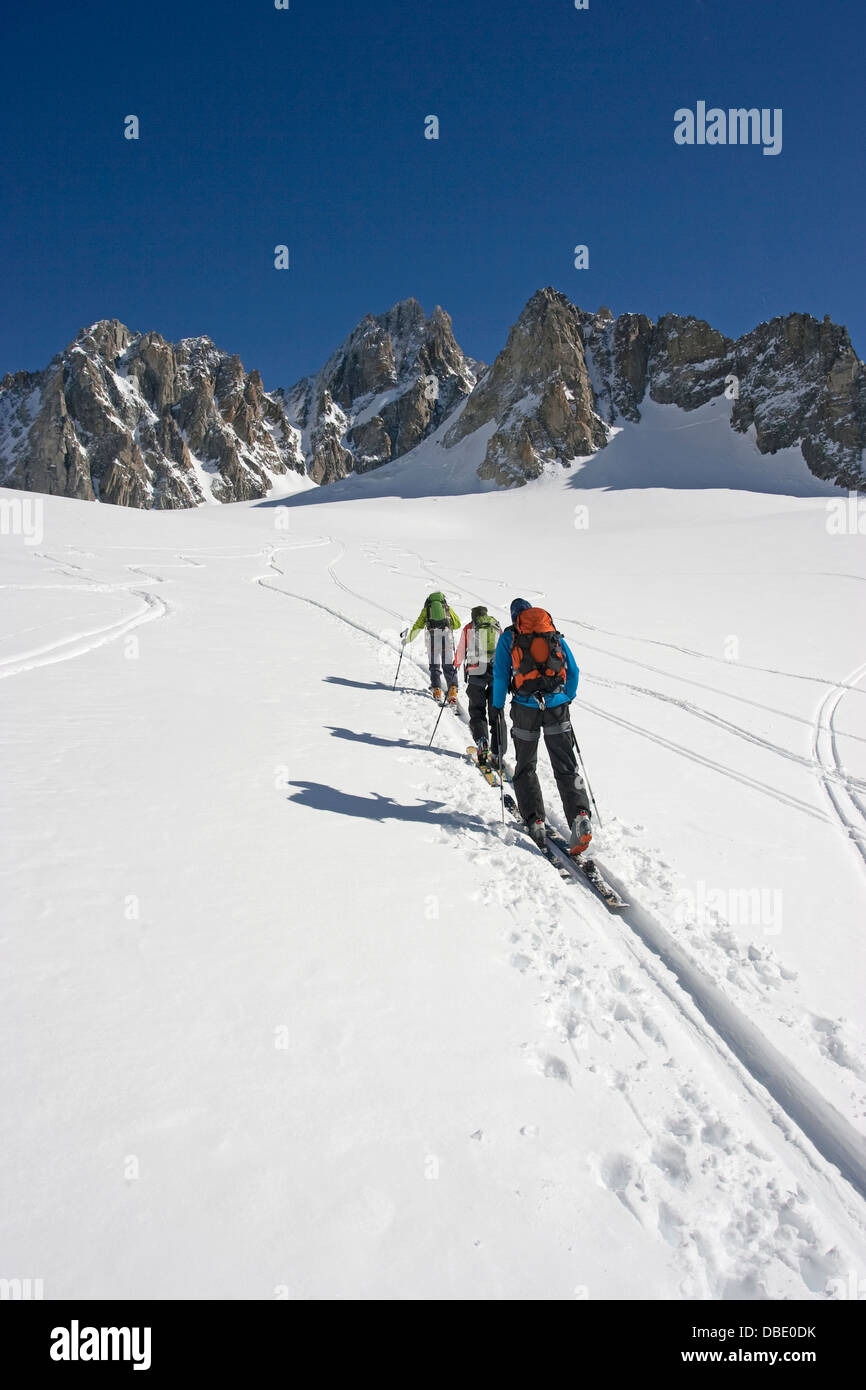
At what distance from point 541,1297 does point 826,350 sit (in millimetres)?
96557

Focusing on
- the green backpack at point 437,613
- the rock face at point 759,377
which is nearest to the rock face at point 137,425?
the rock face at point 759,377

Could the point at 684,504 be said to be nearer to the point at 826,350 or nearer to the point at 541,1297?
the point at 826,350

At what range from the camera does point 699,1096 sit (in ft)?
10.1

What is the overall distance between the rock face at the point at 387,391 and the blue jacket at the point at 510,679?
14642 centimetres

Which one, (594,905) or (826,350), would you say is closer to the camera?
(594,905)

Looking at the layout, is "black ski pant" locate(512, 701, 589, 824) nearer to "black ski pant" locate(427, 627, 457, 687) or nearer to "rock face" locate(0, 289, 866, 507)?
"black ski pant" locate(427, 627, 457, 687)

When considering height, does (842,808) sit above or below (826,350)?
below

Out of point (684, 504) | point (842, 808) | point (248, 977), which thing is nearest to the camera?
point (248, 977)

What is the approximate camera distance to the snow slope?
2268mm

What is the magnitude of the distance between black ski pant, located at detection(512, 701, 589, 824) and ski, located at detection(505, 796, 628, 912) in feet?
0.90

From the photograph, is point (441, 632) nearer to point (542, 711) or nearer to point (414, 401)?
point (542, 711)

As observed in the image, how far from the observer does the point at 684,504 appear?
5691 centimetres

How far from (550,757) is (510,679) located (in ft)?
2.54
